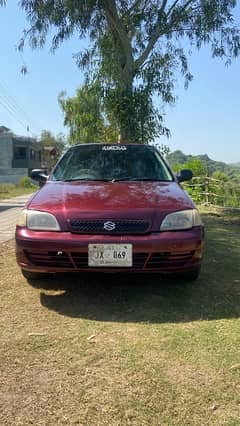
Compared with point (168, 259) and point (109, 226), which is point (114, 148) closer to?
point (109, 226)

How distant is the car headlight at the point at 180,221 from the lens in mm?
3725

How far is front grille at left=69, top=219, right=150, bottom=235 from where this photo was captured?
3.66 metres

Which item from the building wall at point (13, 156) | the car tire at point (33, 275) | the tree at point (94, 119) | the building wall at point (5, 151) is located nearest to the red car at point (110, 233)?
the car tire at point (33, 275)

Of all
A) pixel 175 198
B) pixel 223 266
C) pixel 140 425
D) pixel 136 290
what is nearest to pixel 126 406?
pixel 140 425

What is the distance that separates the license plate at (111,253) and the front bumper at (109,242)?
0.03 m

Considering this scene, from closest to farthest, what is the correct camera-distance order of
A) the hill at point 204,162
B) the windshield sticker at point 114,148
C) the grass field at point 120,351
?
the grass field at point 120,351
the windshield sticker at point 114,148
the hill at point 204,162

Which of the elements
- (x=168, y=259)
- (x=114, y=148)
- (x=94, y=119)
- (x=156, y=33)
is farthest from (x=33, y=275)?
(x=94, y=119)

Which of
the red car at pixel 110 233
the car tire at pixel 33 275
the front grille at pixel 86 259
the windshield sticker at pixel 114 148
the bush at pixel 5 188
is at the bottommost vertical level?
the bush at pixel 5 188

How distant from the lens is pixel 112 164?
513 centimetres

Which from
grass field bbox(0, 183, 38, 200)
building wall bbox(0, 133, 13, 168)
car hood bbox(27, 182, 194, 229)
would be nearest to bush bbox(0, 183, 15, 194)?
grass field bbox(0, 183, 38, 200)

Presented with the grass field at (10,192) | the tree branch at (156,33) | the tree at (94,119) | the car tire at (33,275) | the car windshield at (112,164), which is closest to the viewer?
the car tire at (33,275)

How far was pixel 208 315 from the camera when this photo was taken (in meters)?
3.53

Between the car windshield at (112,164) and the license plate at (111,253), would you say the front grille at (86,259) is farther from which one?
the car windshield at (112,164)

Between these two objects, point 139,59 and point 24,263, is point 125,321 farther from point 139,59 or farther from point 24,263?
point 139,59
